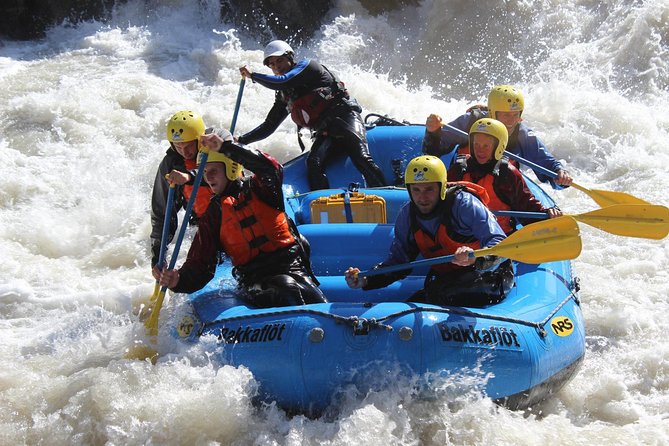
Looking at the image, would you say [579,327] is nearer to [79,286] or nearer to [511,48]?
[79,286]

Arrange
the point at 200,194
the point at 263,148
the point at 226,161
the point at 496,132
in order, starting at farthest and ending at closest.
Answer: the point at 263,148
the point at 496,132
the point at 200,194
the point at 226,161

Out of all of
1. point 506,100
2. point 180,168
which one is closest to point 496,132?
point 506,100

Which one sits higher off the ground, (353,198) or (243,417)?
(353,198)

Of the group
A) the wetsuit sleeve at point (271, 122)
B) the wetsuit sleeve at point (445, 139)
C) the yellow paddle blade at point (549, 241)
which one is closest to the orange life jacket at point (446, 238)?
the yellow paddle blade at point (549, 241)

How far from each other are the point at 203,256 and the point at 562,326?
203cm

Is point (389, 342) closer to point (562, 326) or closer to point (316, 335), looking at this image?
point (316, 335)

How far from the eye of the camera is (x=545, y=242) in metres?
4.48

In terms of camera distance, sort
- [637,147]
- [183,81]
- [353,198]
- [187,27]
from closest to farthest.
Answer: [353,198] < [637,147] < [183,81] < [187,27]

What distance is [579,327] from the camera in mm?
4844

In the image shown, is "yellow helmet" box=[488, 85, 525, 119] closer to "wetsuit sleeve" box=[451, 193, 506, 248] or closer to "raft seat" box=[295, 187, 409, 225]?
"raft seat" box=[295, 187, 409, 225]

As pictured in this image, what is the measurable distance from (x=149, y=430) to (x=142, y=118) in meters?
6.27

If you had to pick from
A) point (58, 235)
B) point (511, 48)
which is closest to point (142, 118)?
point (58, 235)

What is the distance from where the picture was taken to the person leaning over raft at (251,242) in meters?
4.64

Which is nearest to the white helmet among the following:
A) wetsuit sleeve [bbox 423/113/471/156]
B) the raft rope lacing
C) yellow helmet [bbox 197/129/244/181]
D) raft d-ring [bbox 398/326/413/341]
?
wetsuit sleeve [bbox 423/113/471/156]
